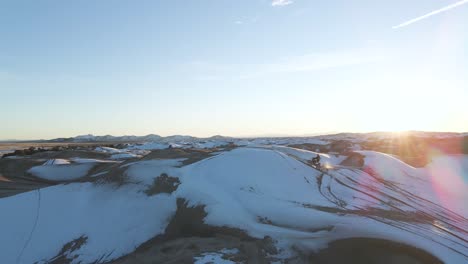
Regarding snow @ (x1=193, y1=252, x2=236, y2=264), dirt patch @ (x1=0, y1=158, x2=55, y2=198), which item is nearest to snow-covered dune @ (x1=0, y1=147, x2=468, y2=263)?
snow @ (x1=193, y1=252, x2=236, y2=264)

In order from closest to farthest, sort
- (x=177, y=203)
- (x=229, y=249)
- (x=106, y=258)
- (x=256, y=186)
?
(x=229, y=249) → (x=106, y=258) → (x=177, y=203) → (x=256, y=186)

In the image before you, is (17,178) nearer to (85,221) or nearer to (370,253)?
(85,221)

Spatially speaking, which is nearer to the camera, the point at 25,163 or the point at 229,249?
the point at 229,249

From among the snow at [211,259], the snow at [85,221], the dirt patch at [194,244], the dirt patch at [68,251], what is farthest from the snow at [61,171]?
the snow at [211,259]

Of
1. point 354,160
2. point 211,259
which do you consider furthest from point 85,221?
point 354,160

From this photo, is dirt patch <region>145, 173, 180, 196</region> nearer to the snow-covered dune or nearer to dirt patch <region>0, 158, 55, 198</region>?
the snow-covered dune

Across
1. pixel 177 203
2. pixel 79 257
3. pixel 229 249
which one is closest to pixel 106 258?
pixel 79 257

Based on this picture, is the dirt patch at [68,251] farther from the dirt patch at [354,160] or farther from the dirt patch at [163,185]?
the dirt patch at [354,160]

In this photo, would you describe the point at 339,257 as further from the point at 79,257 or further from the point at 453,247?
the point at 79,257
